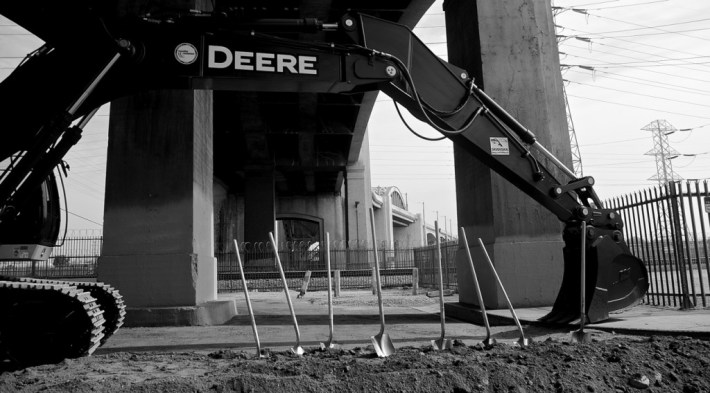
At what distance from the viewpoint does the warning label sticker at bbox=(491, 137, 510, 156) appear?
24.1 ft

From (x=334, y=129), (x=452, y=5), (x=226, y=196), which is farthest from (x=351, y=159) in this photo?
(x=452, y=5)

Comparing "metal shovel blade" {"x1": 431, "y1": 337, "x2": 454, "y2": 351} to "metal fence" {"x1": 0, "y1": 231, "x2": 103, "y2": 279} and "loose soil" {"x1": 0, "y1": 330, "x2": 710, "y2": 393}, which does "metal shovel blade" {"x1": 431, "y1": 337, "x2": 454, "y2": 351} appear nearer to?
"loose soil" {"x1": 0, "y1": 330, "x2": 710, "y2": 393}

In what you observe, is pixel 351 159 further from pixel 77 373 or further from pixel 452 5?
pixel 77 373

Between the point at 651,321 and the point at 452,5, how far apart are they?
7.07 meters

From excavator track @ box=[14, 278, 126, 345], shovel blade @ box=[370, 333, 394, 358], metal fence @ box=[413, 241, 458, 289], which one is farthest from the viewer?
metal fence @ box=[413, 241, 458, 289]

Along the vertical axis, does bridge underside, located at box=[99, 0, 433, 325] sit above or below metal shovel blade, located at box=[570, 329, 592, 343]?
above

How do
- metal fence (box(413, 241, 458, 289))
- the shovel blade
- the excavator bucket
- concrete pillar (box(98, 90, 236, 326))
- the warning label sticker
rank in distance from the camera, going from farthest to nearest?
metal fence (box(413, 241, 458, 289))
concrete pillar (box(98, 90, 236, 326))
the warning label sticker
the excavator bucket
the shovel blade

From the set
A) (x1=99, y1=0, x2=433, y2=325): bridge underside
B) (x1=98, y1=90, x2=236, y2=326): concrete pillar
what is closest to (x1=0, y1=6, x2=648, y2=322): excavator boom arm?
(x1=99, y1=0, x2=433, y2=325): bridge underside

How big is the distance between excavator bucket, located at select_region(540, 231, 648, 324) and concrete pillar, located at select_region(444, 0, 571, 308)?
5.46 ft

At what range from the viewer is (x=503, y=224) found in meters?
9.15

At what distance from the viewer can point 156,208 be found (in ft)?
30.0

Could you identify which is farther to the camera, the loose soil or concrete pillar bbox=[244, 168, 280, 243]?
concrete pillar bbox=[244, 168, 280, 243]

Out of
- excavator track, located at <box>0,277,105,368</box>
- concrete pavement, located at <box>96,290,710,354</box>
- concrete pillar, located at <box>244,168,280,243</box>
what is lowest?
concrete pavement, located at <box>96,290,710,354</box>

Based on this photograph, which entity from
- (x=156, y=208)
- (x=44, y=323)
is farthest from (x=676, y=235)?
(x=44, y=323)
